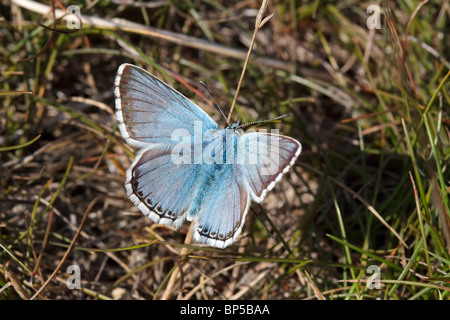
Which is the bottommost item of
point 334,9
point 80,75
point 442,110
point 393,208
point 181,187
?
point 393,208

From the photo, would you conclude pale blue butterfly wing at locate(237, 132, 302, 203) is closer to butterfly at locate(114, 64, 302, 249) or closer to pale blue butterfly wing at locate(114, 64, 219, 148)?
butterfly at locate(114, 64, 302, 249)

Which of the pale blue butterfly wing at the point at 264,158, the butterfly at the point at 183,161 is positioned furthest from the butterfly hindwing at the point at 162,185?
the pale blue butterfly wing at the point at 264,158

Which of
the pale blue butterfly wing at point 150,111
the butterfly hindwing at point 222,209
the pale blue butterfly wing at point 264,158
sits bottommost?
the butterfly hindwing at point 222,209

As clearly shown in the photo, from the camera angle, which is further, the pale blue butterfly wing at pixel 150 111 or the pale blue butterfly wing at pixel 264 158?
the pale blue butterfly wing at pixel 150 111

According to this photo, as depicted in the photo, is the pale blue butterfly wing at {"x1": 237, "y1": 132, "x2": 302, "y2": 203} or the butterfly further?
the butterfly

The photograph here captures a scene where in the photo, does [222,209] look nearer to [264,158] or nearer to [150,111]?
[264,158]

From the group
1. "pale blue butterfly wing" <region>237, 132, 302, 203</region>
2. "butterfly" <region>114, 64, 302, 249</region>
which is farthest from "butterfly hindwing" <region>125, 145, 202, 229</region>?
"pale blue butterfly wing" <region>237, 132, 302, 203</region>

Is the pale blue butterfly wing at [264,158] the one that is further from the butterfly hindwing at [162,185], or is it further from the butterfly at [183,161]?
the butterfly hindwing at [162,185]

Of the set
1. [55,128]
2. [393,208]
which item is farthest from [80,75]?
[393,208]
